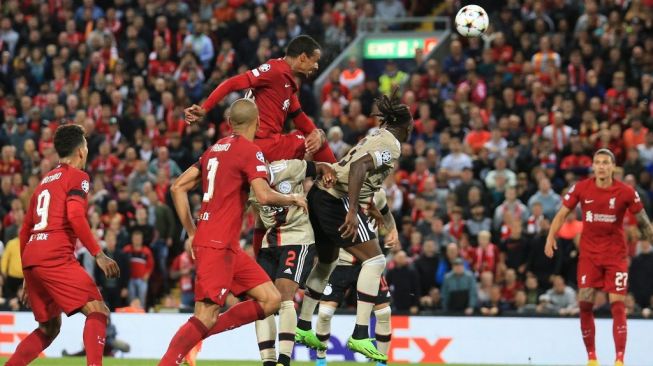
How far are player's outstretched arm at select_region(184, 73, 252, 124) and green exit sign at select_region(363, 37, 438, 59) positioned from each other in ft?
48.3

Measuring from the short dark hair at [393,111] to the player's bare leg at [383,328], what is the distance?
1.85 m

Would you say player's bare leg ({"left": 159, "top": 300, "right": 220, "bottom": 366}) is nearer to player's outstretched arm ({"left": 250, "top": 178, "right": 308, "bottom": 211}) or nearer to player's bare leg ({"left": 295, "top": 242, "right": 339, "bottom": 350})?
player's outstretched arm ({"left": 250, "top": 178, "right": 308, "bottom": 211})

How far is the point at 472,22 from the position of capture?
56.0ft

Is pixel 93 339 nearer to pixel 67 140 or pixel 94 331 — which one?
pixel 94 331

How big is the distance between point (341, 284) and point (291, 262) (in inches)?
69.6

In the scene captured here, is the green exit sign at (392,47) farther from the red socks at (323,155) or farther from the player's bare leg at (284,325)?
the player's bare leg at (284,325)

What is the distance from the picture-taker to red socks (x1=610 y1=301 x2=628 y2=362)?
14.0 m

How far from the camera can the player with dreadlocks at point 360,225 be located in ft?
38.6

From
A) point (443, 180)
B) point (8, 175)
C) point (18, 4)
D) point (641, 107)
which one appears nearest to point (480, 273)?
point (443, 180)

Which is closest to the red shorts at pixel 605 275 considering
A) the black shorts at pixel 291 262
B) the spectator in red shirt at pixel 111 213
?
the black shorts at pixel 291 262

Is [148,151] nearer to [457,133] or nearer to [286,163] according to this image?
[457,133]

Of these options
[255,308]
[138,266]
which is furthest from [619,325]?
[138,266]

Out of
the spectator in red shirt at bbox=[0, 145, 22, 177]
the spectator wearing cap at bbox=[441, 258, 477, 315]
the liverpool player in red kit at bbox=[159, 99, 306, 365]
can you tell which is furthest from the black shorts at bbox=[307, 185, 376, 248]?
the spectator in red shirt at bbox=[0, 145, 22, 177]

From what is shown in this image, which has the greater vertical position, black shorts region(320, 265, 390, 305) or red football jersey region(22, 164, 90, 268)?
red football jersey region(22, 164, 90, 268)
